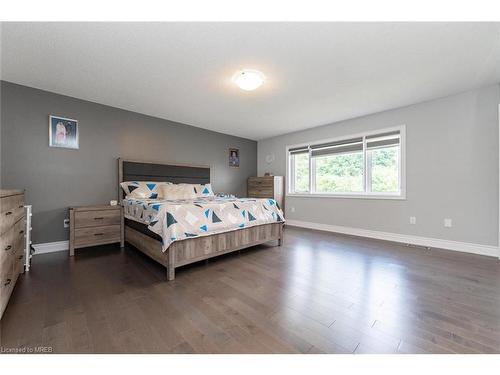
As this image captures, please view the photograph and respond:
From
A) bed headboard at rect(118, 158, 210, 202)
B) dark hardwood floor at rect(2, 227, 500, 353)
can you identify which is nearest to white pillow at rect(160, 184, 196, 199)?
bed headboard at rect(118, 158, 210, 202)

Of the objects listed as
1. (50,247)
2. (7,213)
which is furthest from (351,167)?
(50,247)

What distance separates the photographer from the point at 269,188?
513 centimetres

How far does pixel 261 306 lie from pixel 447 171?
3.39 m

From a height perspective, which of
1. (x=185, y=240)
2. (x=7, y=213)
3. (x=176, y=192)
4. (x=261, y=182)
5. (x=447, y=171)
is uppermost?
(x=447, y=171)

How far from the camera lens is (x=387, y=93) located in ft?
9.95

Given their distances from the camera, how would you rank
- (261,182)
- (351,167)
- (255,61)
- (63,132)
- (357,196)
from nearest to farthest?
(255,61) → (63,132) → (357,196) → (351,167) → (261,182)

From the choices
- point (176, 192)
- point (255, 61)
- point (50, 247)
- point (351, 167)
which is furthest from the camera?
point (351, 167)

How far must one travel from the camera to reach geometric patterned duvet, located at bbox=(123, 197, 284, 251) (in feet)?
7.09

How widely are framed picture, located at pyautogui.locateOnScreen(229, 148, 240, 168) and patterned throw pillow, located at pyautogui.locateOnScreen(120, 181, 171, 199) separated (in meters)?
2.15

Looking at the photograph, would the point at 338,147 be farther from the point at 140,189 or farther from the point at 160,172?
the point at 140,189
